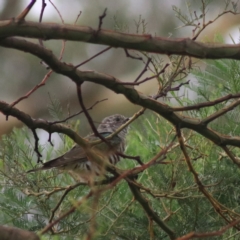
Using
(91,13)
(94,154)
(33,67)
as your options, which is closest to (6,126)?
(33,67)

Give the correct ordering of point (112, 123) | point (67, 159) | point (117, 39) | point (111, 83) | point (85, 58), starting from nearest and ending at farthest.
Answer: point (117, 39), point (111, 83), point (67, 159), point (112, 123), point (85, 58)

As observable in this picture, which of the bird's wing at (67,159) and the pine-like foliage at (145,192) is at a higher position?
the bird's wing at (67,159)

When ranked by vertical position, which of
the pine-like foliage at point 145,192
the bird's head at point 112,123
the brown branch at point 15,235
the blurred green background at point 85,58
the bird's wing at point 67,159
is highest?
the blurred green background at point 85,58

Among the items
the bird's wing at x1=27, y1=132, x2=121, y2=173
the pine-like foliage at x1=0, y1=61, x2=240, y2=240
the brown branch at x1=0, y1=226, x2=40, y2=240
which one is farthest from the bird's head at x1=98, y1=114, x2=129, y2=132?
the brown branch at x1=0, y1=226, x2=40, y2=240

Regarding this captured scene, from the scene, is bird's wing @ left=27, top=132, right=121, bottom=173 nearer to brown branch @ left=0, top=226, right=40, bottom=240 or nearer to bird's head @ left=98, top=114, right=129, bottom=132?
bird's head @ left=98, top=114, right=129, bottom=132

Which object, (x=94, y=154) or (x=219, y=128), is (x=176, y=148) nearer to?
(x=219, y=128)

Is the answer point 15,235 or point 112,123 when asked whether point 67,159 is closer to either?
point 112,123

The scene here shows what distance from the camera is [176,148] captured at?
2.04 meters

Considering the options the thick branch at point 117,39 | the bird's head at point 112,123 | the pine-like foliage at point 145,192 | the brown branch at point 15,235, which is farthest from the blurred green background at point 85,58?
the brown branch at point 15,235

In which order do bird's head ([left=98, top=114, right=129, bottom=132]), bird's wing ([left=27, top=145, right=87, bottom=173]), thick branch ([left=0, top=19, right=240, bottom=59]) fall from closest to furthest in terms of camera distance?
1. thick branch ([left=0, top=19, right=240, bottom=59])
2. bird's wing ([left=27, top=145, right=87, bottom=173])
3. bird's head ([left=98, top=114, right=129, bottom=132])

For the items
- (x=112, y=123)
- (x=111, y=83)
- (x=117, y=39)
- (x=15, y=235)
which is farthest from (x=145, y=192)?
(x=112, y=123)

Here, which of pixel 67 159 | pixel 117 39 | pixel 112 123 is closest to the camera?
pixel 117 39

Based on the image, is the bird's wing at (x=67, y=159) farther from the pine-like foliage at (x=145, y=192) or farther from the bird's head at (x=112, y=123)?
the bird's head at (x=112, y=123)

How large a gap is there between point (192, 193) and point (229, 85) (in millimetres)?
455
